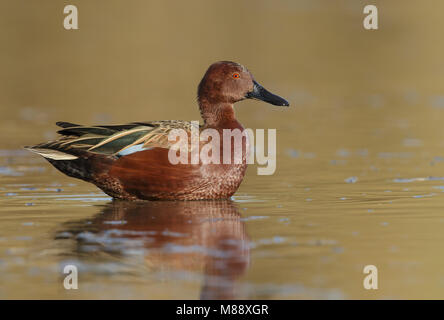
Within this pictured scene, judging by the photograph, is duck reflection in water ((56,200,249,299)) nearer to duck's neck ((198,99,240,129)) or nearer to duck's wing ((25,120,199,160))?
duck's wing ((25,120,199,160))

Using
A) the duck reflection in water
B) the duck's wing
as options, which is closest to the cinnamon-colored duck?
the duck's wing

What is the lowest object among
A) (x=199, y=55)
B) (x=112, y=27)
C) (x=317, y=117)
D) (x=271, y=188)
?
(x=271, y=188)

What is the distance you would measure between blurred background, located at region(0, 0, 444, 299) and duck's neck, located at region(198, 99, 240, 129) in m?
0.79

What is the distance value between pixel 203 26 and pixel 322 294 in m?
22.9

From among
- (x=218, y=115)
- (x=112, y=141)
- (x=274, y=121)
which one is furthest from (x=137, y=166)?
(x=274, y=121)

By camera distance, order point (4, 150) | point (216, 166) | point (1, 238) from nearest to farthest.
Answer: point (1, 238)
point (216, 166)
point (4, 150)

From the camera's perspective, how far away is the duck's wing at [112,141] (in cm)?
901

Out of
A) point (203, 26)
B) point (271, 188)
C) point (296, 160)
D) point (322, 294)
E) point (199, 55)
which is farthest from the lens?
point (203, 26)

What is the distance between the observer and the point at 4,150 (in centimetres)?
1284

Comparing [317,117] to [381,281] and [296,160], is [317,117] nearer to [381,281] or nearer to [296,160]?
[296,160]

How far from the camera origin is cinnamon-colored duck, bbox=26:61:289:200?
8.92 metres

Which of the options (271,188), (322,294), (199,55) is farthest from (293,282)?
(199,55)

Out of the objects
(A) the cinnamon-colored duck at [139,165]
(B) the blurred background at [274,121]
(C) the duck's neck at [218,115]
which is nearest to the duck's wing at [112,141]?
(A) the cinnamon-colored duck at [139,165]

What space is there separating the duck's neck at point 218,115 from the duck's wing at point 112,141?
0.38 m
